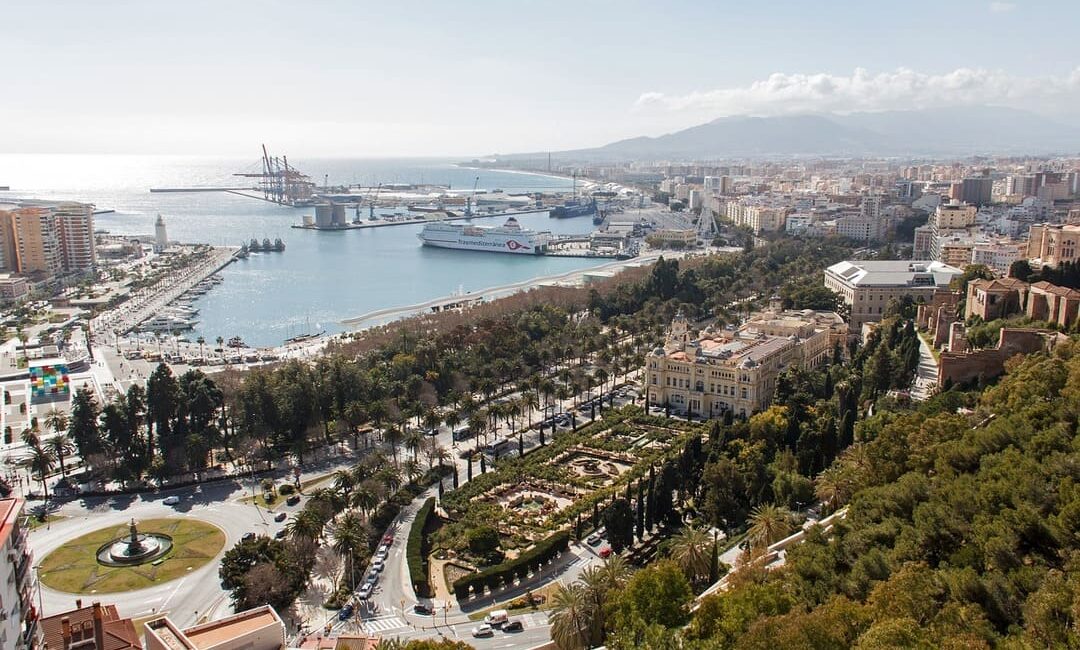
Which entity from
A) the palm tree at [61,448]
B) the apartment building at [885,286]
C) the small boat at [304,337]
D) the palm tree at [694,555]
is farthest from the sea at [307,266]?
the palm tree at [694,555]

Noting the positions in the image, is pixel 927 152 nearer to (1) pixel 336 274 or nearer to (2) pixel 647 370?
(1) pixel 336 274

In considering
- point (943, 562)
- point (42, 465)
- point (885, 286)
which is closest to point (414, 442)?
point (42, 465)

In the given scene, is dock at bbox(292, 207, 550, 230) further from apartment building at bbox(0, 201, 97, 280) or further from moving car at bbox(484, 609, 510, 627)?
moving car at bbox(484, 609, 510, 627)

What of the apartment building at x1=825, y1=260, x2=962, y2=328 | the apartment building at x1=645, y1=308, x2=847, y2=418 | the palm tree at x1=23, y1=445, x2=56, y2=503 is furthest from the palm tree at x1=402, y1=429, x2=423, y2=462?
the apartment building at x1=825, y1=260, x2=962, y2=328

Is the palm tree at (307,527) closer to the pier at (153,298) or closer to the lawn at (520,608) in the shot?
the lawn at (520,608)

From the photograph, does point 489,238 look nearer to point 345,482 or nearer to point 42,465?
point 42,465

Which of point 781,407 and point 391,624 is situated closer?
point 391,624

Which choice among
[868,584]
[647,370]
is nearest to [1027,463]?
[868,584]
